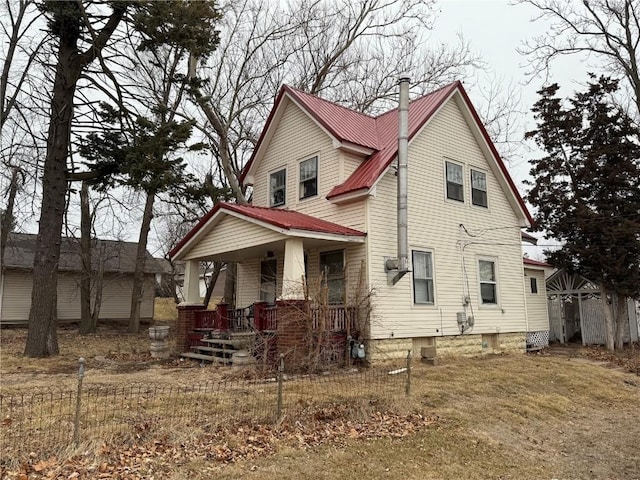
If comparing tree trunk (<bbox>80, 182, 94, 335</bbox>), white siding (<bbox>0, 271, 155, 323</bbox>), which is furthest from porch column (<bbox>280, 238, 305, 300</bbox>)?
white siding (<bbox>0, 271, 155, 323</bbox>)

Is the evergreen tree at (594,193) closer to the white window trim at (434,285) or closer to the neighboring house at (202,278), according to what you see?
the white window trim at (434,285)

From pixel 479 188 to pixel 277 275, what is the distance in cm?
702

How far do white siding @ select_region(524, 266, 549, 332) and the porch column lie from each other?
12.1 m

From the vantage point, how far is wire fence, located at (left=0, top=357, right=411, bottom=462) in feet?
19.9

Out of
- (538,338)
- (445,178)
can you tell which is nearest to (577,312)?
(538,338)

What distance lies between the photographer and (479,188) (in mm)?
16172

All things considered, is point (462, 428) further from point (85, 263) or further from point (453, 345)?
point (85, 263)

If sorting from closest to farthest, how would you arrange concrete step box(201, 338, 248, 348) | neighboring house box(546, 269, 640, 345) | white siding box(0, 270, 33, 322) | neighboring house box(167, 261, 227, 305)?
concrete step box(201, 338, 248, 348), neighboring house box(546, 269, 640, 345), white siding box(0, 270, 33, 322), neighboring house box(167, 261, 227, 305)

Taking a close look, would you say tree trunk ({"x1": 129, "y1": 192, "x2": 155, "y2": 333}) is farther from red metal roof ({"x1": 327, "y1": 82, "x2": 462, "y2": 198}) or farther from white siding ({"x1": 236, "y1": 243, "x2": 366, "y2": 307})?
red metal roof ({"x1": 327, "y1": 82, "x2": 462, "y2": 198})

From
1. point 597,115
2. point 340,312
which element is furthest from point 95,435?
point 597,115

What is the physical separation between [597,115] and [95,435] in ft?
63.7

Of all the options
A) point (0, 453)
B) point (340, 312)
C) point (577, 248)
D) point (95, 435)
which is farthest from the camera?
point (577, 248)

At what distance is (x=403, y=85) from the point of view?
1369cm

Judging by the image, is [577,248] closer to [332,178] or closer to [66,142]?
[332,178]
